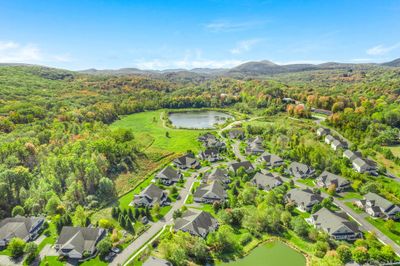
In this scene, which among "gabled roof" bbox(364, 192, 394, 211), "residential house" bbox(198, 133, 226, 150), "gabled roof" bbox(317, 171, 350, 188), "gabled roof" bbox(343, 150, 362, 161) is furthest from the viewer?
"residential house" bbox(198, 133, 226, 150)

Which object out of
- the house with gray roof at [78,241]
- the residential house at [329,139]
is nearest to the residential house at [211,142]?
the residential house at [329,139]

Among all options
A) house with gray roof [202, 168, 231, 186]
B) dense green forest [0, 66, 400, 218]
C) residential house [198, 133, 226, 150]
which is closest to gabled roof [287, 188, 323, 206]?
house with gray roof [202, 168, 231, 186]

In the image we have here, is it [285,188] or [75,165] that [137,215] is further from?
[285,188]

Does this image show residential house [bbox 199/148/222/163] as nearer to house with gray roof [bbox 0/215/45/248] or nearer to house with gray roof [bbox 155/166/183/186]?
house with gray roof [bbox 155/166/183/186]

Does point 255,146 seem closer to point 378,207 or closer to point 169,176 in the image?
point 169,176

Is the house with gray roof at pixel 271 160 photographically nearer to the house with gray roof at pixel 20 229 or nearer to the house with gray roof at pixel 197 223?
the house with gray roof at pixel 197 223

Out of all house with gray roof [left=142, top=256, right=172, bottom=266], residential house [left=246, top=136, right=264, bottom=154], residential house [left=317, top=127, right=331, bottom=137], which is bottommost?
house with gray roof [left=142, top=256, right=172, bottom=266]

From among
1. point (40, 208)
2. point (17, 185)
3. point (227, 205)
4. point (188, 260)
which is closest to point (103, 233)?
point (188, 260)

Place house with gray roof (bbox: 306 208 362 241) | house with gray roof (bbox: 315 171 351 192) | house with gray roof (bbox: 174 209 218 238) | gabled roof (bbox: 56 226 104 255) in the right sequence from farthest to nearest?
house with gray roof (bbox: 315 171 351 192), house with gray roof (bbox: 174 209 218 238), house with gray roof (bbox: 306 208 362 241), gabled roof (bbox: 56 226 104 255)
